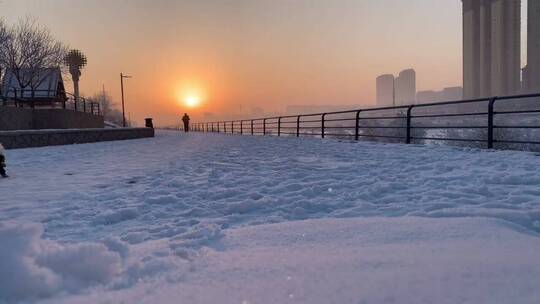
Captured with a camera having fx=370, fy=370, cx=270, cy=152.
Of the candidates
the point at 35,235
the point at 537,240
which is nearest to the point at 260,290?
the point at 35,235

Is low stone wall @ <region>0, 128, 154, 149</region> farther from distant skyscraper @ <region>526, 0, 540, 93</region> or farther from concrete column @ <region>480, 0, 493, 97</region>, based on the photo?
concrete column @ <region>480, 0, 493, 97</region>

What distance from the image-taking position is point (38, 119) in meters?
22.8

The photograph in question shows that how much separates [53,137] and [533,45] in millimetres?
124271

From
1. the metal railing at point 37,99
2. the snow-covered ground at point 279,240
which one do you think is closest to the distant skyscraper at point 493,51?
the metal railing at point 37,99

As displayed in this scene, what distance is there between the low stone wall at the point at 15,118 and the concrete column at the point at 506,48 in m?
116

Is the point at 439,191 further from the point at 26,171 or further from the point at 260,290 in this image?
the point at 26,171

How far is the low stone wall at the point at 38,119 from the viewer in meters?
19.5

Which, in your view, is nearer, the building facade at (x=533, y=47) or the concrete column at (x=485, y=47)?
the building facade at (x=533, y=47)

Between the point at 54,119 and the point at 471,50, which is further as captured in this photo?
the point at 471,50

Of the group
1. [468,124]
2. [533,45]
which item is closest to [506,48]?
[533,45]

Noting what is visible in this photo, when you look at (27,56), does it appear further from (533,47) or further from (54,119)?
(533,47)

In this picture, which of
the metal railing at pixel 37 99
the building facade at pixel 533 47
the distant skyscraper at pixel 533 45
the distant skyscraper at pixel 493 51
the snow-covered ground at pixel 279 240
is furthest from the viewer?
the distant skyscraper at pixel 493 51

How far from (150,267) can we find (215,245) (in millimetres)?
547

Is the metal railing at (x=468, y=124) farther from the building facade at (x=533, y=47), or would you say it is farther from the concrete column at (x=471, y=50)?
the concrete column at (x=471, y=50)
